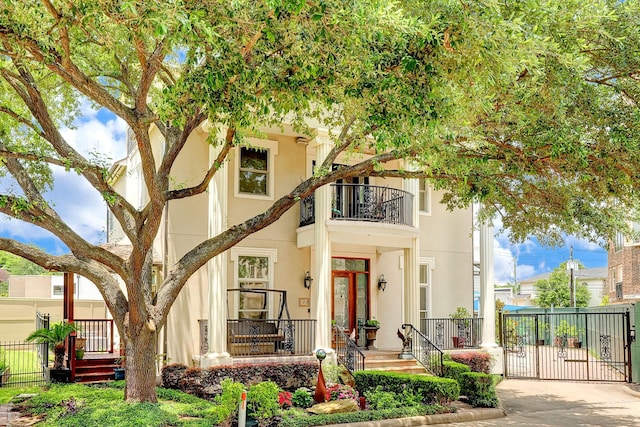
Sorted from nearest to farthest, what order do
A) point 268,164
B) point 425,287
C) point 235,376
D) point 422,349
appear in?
point 235,376 → point 422,349 → point 268,164 → point 425,287

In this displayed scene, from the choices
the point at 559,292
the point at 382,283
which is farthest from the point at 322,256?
the point at 559,292

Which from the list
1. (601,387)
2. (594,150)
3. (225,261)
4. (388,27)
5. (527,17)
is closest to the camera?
(388,27)

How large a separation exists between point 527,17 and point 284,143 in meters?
9.81

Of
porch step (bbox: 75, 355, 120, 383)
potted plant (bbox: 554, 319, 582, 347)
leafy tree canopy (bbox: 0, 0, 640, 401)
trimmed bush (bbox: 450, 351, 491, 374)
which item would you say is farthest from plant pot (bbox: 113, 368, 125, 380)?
potted plant (bbox: 554, 319, 582, 347)

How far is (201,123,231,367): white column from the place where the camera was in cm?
1420

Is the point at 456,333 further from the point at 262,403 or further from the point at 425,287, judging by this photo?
the point at 262,403

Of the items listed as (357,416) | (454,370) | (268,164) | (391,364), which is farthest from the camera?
(268,164)

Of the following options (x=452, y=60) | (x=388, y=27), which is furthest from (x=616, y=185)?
(x=388, y=27)

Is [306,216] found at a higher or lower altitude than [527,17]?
lower

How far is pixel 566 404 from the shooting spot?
14.2 m

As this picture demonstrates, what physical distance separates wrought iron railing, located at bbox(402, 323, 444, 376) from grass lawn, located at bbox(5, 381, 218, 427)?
21.2 feet

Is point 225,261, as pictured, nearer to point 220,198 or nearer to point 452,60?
point 220,198

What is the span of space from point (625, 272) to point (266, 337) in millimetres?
21841

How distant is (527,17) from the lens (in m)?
8.68
